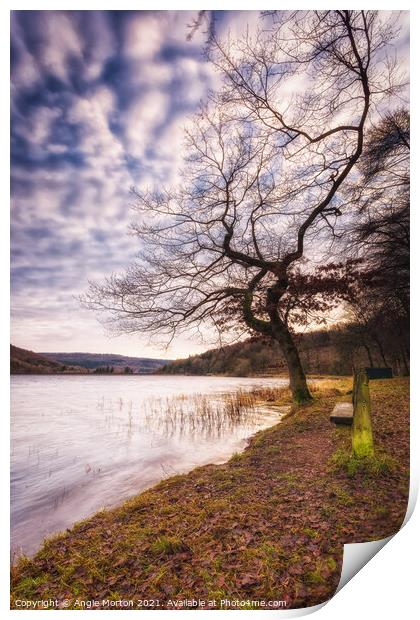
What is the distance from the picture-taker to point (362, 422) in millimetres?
3598

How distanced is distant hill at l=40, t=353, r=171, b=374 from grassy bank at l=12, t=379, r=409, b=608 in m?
1.83

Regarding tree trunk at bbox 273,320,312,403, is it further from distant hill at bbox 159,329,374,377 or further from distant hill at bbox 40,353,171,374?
distant hill at bbox 40,353,171,374

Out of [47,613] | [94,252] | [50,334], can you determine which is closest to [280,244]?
[94,252]

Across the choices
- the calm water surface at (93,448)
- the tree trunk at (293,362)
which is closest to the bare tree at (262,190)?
the tree trunk at (293,362)

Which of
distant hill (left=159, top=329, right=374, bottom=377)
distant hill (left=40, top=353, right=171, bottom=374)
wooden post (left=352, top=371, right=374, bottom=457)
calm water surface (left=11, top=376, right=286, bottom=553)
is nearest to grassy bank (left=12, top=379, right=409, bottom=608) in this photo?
wooden post (left=352, top=371, right=374, bottom=457)

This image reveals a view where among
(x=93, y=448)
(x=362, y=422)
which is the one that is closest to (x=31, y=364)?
(x=93, y=448)

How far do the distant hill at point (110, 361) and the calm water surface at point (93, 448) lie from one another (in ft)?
1.35

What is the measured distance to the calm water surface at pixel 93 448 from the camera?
12.8 ft

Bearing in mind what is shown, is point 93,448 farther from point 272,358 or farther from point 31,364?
point 272,358

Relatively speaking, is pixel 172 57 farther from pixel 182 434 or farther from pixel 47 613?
pixel 182 434
